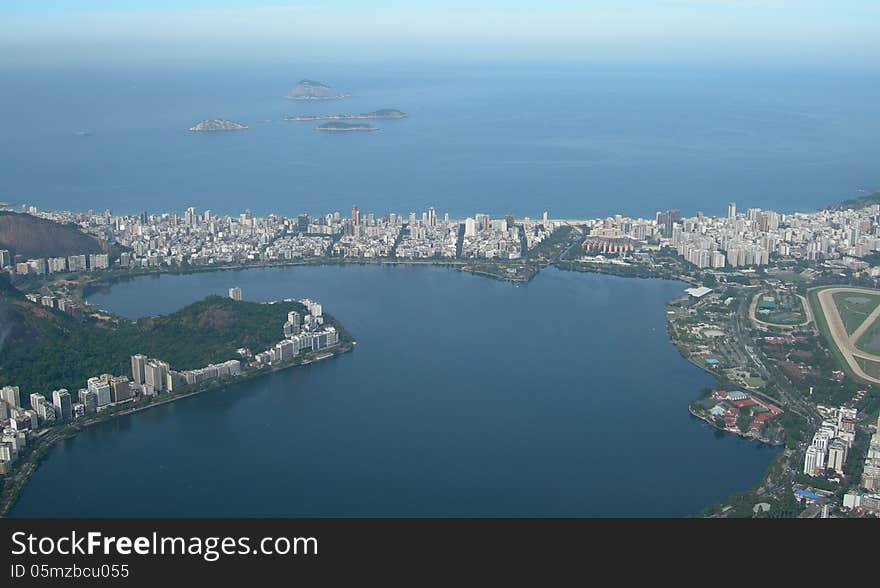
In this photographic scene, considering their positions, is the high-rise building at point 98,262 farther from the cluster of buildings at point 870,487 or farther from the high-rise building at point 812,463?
the cluster of buildings at point 870,487

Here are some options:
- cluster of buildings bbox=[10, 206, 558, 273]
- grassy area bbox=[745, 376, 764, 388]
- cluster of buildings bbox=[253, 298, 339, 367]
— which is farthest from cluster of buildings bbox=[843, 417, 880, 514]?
cluster of buildings bbox=[10, 206, 558, 273]

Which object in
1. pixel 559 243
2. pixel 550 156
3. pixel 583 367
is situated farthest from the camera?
pixel 550 156

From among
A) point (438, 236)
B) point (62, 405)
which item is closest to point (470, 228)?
point (438, 236)

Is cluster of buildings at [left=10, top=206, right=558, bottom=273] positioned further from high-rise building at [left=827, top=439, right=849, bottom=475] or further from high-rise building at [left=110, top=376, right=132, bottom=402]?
high-rise building at [left=827, top=439, right=849, bottom=475]

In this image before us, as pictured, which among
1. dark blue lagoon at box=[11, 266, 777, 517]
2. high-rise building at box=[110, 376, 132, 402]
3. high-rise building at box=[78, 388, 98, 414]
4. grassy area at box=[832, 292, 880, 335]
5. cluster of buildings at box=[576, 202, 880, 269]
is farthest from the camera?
cluster of buildings at box=[576, 202, 880, 269]

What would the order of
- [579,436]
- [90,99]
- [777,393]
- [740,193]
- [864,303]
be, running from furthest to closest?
1. [90,99]
2. [740,193]
3. [864,303]
4. [777,393]
5. [579,436]

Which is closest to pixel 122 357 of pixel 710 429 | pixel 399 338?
pixel 399 338

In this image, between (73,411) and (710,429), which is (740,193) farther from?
(73,411)
